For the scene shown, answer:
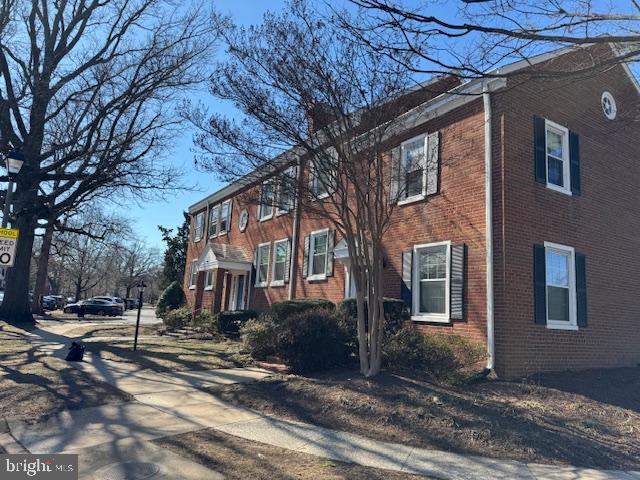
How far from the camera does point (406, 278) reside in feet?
40.7

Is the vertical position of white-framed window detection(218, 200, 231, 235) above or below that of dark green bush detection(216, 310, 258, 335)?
above

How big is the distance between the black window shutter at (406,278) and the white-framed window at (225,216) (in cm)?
1412

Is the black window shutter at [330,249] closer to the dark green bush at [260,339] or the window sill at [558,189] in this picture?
the dark green bush at [260,339]

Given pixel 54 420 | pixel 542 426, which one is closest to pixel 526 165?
pixel 542 426

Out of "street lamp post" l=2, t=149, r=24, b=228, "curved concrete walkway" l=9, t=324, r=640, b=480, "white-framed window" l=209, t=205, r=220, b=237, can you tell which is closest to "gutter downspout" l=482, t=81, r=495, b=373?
"curved concrete walkway" l=9, t=324, r=640, b=480

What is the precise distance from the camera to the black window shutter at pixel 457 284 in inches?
430

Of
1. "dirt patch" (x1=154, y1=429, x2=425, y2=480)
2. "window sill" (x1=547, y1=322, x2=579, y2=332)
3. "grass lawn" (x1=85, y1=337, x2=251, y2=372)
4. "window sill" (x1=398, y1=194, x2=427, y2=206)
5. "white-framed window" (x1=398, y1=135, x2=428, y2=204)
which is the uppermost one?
"white-framed window" (x1=398, y1=135, x2=428, y2=204)

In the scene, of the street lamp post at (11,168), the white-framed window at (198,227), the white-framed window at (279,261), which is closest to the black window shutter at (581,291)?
the white-framed window at (279,261)

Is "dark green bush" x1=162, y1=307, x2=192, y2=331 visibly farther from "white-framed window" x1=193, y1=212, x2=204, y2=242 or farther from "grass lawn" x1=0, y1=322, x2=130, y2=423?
"grass lawn" x1=0, y1=322, x2=130, y2=423

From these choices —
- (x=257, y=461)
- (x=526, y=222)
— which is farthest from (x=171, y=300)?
(x=257, y=461)

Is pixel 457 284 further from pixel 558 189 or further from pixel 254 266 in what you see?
pixel 254 266

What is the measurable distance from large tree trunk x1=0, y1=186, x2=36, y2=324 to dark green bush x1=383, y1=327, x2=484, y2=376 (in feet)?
57.4

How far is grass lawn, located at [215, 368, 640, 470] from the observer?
242 inches

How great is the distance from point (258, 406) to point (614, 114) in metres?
12.5
